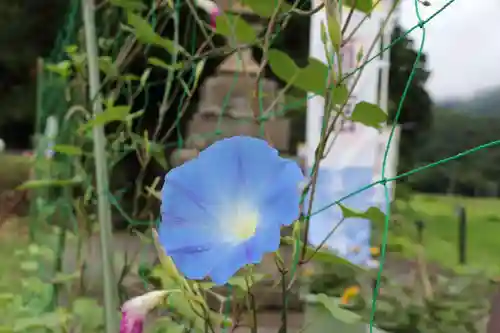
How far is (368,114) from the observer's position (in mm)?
512

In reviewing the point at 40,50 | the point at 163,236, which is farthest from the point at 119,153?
the point at 40,50

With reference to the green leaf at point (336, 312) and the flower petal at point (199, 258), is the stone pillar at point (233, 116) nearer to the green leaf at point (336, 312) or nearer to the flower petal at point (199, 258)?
the green leaf at point (336, 312)

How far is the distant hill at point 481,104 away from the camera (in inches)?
95.9

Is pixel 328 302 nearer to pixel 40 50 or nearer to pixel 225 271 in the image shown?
pixel 225 271

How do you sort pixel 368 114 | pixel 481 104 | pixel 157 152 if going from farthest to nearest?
1. pixel 481 104
2. pixel 157 152
3. pixel 368 114

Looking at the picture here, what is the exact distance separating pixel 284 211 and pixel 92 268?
83cm

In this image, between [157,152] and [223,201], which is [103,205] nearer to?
[157,152]

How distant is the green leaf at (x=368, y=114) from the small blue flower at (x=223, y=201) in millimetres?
178

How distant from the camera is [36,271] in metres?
1.30

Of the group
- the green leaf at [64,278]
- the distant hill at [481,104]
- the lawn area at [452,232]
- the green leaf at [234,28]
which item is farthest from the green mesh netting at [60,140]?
the distant hill at [481,104]

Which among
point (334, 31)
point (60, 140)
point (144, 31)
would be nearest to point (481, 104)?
point (60, 140)

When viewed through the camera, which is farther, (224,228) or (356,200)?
(356,200)

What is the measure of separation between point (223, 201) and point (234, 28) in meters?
0.30

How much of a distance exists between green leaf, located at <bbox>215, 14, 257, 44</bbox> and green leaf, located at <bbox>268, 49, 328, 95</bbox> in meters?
0.05
